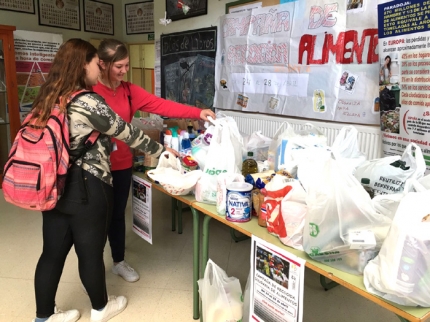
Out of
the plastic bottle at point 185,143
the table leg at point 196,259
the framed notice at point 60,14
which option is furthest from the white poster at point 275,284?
the framed notice at point 60,14

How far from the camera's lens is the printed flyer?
5.52ft

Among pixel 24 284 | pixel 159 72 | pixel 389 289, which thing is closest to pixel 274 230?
pixel 389 289

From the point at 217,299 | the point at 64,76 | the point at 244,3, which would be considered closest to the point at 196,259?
the point at 217,299

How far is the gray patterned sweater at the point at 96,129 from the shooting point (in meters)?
1.34

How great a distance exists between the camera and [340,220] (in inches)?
39.4

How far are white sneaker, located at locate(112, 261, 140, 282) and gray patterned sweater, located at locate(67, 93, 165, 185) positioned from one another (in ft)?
2.81

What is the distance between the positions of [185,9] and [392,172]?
9.11ft

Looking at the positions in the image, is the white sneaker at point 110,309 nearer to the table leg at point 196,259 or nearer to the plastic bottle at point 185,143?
the table leg at point 196,259

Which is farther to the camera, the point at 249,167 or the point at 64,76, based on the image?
the point at 249,167

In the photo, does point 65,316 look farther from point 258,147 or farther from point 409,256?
point 409,256

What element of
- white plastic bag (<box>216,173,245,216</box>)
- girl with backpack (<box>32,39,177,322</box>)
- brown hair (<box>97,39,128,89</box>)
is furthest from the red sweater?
white plastic bag (<box>216,173,245,216</box>)

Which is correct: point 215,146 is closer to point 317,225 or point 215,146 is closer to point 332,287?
point 317,225

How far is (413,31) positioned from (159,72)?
9.36ft

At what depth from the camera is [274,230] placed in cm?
124
